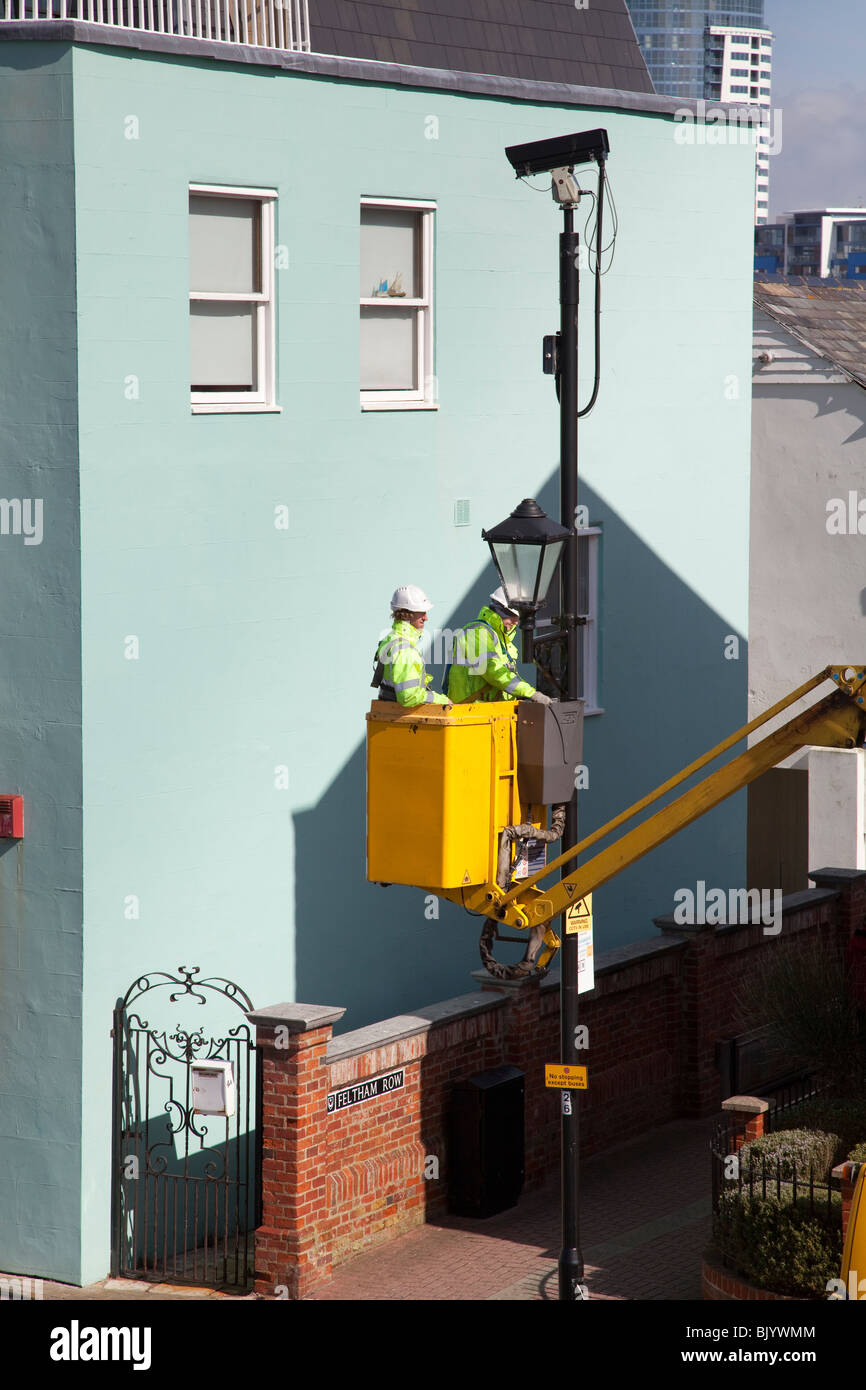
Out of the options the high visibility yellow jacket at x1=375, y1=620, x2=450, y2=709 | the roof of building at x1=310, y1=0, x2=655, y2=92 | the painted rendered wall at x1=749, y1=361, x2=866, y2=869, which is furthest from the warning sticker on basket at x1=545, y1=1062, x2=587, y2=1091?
the painted rendered wall at x1=749, y1=361, x2=866, y2=869

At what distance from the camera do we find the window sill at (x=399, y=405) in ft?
52.4

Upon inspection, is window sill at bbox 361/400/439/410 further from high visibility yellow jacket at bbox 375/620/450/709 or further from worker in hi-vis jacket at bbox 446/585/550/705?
high visibility yellow jacket at bbox 375/620/450/709

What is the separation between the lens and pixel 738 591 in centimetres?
2030

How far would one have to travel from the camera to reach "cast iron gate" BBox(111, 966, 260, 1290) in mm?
13781

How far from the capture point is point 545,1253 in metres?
14.2

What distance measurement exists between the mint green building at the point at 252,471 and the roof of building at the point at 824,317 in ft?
22.0

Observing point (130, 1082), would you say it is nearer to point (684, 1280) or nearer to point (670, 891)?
point (684, 1280)

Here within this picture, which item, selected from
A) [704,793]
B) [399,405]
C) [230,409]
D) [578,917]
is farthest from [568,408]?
[399,405]

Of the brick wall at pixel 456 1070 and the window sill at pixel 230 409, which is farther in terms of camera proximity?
the window sill at pixel 230 409

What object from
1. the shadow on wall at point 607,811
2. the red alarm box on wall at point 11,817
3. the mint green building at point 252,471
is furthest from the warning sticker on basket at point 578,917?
the red alarm box on wall at point 11,817

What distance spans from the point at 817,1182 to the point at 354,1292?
3379 millimetres

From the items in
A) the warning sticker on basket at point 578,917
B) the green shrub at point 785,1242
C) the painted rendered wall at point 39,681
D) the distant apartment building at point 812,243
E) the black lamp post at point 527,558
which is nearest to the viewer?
the black lamp post at point 527,558

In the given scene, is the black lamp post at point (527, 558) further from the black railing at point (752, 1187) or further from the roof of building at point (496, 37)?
the roof of building at point (496, 37)

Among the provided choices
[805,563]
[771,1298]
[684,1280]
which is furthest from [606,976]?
[805,563]
